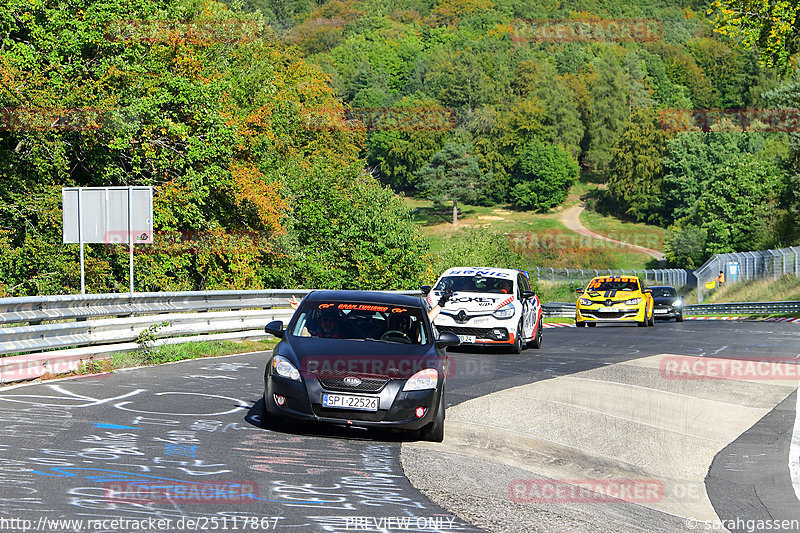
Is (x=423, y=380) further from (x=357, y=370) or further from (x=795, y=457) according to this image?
(x=795, y=457)

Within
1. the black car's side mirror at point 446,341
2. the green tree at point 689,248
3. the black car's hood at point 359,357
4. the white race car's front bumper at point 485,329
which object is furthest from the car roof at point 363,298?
the green tree at point 689,248

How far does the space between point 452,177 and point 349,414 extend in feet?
439

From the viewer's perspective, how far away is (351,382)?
924cm

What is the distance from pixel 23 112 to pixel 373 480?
19.0 m

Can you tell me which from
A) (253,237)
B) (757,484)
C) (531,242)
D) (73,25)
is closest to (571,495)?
(757,484)

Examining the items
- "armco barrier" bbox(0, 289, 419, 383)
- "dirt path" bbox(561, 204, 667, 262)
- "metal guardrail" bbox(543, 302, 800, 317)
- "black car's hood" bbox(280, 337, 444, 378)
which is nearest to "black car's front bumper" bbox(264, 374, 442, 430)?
"black car's hood" bbox(280, 337, 444, 378)

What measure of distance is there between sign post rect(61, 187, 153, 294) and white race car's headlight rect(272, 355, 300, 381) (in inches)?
309

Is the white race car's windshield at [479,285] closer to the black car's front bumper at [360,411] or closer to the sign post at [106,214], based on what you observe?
the sign post at [106,214]

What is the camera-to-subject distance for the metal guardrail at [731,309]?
42.9 metres

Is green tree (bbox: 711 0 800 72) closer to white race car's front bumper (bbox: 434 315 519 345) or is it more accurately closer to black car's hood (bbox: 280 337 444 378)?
white race car's front bumper (bbox: 434 315 519 345)

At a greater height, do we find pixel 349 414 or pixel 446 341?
pixel 446 341

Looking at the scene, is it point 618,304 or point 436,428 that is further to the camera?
point 618,304

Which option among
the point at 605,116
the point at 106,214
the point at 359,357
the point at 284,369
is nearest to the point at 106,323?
the point at 106,214

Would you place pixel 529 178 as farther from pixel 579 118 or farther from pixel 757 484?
pixel 757 484
